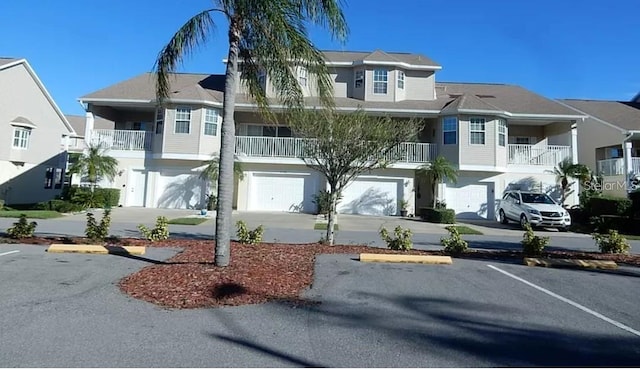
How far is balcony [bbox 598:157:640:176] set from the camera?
25.7 metres

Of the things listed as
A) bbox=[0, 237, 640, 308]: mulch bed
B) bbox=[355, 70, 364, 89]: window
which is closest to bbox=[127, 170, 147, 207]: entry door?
bbox=[355, 70, 364, 89]: window

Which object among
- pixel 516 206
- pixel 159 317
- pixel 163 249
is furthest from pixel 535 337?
pixel 516 206

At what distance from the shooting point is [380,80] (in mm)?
26469

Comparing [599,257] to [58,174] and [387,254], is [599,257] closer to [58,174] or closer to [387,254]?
[387,254]

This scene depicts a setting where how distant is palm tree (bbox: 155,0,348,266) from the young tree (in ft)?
7.12

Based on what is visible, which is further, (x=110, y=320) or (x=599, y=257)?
(x=599, y=257)

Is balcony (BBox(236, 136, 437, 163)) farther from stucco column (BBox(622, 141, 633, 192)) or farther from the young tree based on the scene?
the young tree

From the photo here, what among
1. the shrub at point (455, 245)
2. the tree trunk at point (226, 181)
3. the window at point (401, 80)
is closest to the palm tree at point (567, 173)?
the window at point (401, 80)

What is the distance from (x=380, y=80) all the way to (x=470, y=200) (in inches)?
378

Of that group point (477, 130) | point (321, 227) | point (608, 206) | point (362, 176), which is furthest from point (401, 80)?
point (321, 227)

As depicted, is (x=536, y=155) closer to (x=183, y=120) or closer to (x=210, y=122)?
(x=210, y=122)

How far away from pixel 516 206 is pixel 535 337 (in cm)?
1803

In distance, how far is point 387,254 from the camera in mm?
9469

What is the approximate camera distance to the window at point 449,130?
78.3 feet
